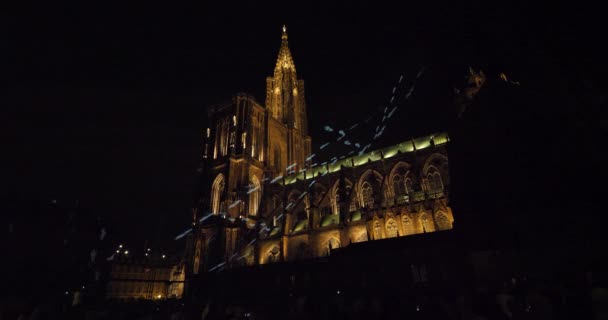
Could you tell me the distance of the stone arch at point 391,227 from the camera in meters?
28.2

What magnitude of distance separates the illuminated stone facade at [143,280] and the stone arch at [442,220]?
35.8 meters

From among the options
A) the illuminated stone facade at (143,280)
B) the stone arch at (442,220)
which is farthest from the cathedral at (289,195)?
the illuminated stone facade at (143,280)

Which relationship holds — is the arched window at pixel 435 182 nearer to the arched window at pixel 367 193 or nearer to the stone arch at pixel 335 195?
the arched window at pixel 367 193

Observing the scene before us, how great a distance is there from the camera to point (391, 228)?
2842cm

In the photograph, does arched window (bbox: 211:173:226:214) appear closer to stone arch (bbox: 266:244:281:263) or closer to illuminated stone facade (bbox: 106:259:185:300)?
stone arch (bbox: 266:244:281:263)

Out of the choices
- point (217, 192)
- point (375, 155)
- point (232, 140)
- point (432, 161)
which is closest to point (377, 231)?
point (432, 161)

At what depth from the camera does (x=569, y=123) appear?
11.7 m

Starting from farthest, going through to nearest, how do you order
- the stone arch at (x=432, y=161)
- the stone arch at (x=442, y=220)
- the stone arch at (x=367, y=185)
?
the stone arch at (x=367, y=185) < the stone arch at (x=432, y=161) < the stone arch at (x=442, y=220)

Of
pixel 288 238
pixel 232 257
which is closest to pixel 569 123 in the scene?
pixel 288 238

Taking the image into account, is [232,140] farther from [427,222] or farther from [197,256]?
[427,222]

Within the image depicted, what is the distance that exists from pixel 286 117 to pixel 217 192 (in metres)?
20.0

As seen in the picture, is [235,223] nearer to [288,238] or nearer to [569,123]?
[288,238]

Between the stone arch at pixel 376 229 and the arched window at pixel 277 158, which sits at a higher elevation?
the arched window at pixel 277 158

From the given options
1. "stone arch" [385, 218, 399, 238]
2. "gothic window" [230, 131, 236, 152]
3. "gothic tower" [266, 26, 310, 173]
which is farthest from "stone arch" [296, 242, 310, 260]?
"gothic window" [230, 131, 236, 152]
